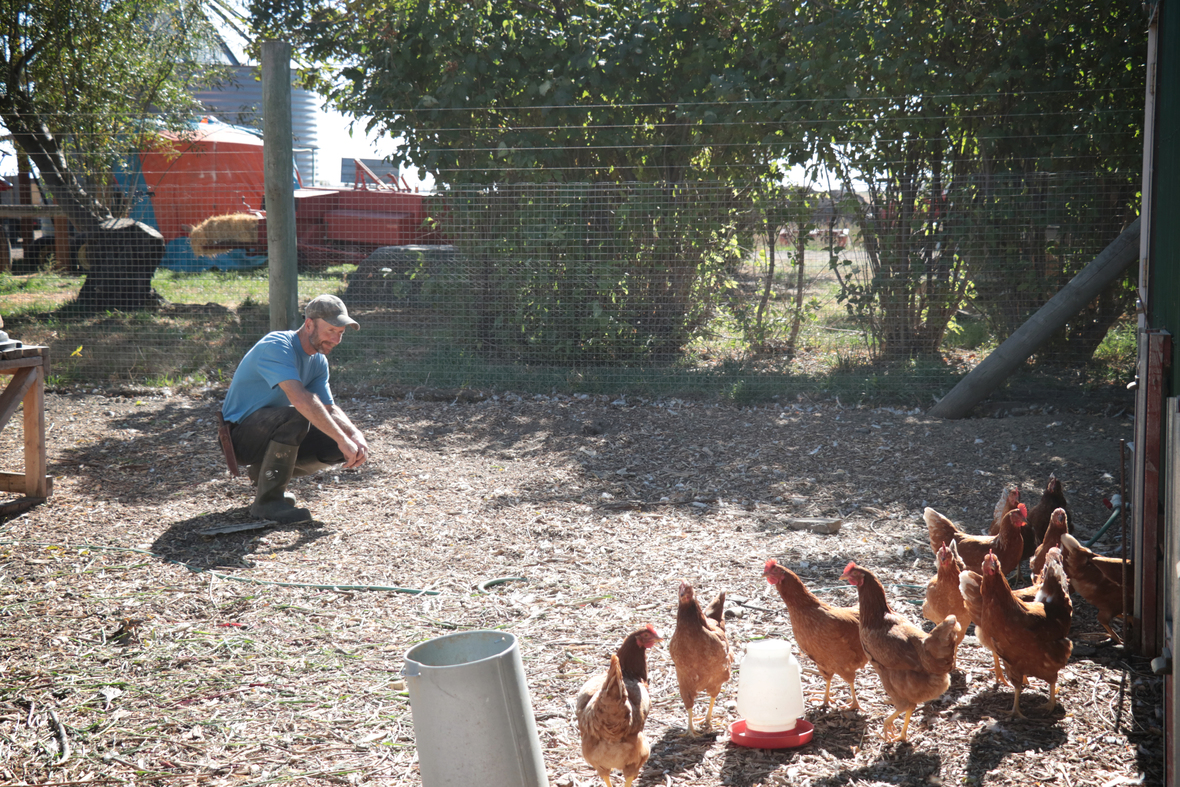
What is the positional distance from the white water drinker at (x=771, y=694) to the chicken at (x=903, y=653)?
0.28m

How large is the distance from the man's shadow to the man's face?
100 cm

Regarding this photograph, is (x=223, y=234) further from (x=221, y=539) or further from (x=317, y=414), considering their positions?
(x=317, y=414)

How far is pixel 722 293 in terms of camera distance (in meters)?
8.02

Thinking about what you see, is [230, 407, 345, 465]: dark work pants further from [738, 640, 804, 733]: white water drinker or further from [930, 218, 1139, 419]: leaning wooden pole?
[930, 218, 1139, 419]: leaning wooden pole

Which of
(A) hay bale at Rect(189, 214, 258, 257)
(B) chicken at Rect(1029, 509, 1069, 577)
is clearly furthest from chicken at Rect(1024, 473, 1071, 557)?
(A) hay bale at Rect(189, 214, 258, 257)

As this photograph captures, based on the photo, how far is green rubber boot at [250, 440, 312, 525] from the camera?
457 cm

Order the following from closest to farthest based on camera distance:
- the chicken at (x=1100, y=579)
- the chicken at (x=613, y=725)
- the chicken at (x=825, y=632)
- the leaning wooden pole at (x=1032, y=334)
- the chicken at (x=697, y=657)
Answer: the chicken at (x=613, y=725), the chicken at (x=697, y=657), the chicken at (x=825, y=632), the chicken at (x=1100, y=579), the leaning wooden pole at (x=1032, y=334)

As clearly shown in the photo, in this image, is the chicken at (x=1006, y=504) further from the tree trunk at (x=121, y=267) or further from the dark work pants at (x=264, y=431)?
the tree trunk at (x=121, y=267)

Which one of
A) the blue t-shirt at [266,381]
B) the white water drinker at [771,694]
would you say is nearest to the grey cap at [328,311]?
the blue t-shirt at [266,381]

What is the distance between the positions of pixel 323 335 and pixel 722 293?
4491 millimetres

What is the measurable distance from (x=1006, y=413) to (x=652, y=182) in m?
3.71

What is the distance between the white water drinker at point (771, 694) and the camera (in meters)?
2.58

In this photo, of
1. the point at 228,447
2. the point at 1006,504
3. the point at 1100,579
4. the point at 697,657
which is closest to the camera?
the point at 697,657

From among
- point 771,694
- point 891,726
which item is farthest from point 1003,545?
point 771,694
